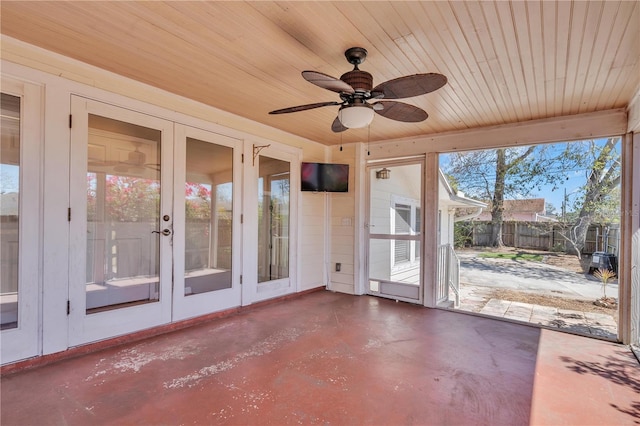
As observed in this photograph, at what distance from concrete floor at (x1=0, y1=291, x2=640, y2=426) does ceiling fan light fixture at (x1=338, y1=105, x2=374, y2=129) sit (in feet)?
6.47

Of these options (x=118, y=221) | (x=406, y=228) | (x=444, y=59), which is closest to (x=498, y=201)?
(x=406, y=228)

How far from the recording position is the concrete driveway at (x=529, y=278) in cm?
529

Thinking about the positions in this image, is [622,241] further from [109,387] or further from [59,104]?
[59,104]

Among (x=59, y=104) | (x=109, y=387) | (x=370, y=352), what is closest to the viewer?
(x=109, y=387)

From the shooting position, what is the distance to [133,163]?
3076mm

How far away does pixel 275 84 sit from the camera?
297 cm

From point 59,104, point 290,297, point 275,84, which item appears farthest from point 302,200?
point 59,104

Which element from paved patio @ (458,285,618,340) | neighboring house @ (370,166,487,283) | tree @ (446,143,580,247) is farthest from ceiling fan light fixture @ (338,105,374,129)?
paved patio @ (458,285,618,340)

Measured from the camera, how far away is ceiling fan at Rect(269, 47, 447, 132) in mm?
1949

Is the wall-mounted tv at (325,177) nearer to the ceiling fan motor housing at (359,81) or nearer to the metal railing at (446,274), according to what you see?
the metal railing at (446,274)

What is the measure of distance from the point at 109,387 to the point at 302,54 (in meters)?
2.83

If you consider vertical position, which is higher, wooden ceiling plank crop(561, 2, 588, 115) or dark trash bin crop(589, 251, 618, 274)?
wooden ceiling plank crop(561, 2, 588, 115)

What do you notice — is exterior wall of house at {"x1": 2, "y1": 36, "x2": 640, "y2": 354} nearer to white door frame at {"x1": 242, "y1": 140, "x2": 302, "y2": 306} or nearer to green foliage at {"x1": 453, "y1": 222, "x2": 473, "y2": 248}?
white door frame at {"x1": 242, "y1": 140, "x2": 302, "y2": 306}

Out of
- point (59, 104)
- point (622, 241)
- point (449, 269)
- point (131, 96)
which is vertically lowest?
point (449, 269)
